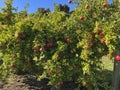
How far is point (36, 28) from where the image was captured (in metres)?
6.32

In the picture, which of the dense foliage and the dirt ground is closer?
the dense foliage

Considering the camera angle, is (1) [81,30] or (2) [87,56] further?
(1) [81,30]

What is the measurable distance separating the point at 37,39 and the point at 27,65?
2.33 ft

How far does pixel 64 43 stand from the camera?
625 centimetres

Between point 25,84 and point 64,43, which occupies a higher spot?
point 64,43

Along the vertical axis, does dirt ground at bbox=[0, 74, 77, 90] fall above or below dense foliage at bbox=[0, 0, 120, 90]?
below

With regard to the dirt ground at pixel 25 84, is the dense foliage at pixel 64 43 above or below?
above

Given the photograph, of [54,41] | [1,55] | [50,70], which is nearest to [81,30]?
[54,41]

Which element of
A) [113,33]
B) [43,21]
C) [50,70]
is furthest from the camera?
[43,21]

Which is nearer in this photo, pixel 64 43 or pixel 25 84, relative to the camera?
pixel 64 43

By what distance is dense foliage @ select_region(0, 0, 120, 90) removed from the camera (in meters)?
5.91

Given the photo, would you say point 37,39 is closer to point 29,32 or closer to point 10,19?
point 29,32

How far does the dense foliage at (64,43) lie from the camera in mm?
5906

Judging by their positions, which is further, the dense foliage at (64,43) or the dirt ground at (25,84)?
the dirt ground at (25,84)
